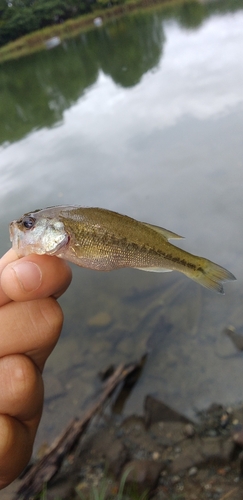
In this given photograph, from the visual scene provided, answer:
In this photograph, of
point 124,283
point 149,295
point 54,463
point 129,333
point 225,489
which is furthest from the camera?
point 124,283

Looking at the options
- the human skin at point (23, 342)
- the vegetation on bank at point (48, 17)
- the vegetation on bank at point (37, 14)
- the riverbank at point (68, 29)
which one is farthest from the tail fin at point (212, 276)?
the vegetation on bank at point (37, 14)

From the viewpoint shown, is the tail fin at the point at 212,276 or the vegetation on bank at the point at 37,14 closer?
the tail fin at the point at 212,276

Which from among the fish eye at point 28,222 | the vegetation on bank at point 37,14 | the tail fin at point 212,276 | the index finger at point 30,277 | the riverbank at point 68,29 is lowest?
the riverbank at point 68,29

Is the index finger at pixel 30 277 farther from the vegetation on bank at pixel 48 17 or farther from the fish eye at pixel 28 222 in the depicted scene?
the vegetation on bank at pixel 48 17

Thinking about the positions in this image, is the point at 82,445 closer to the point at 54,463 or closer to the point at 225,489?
the point at 54,463

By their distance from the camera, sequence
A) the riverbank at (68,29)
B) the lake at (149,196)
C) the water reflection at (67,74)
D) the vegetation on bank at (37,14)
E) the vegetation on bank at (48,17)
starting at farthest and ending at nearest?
the vegetation on bank at (37,14)
the vegetation on bank at (48,17)
the riverbank at (68,29)
the water reflection at (67,74)
the lake at (149,196)

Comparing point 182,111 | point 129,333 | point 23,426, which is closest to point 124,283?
point 129,333
